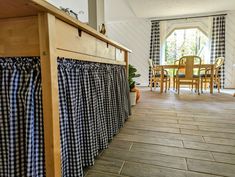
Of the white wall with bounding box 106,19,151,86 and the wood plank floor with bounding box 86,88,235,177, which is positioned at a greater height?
the white wall with bounding box 106,19,151,86

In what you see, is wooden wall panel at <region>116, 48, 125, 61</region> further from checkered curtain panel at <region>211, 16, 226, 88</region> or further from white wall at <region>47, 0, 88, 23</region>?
checkered curtain panel at <region>211, 16, 226, 88</region>

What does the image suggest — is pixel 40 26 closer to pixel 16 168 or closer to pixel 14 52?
pixel 14 52

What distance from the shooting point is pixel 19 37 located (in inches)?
28.5

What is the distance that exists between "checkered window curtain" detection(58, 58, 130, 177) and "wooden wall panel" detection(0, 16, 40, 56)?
14 cm

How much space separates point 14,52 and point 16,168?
501mm

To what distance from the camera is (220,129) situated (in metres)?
1.66

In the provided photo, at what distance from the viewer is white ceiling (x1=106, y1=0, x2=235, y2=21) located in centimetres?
432

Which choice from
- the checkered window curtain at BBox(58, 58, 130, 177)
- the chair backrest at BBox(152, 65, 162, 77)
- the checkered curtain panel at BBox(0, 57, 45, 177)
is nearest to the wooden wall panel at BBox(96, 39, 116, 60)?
the checkered window curtain at BBox(58, 58, 130, 177)

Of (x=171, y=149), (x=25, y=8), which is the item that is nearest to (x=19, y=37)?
(x=25, y=8)

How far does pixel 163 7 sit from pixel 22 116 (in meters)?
Answer: 4.86

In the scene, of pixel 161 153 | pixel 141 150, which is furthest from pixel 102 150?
pixel 161 153

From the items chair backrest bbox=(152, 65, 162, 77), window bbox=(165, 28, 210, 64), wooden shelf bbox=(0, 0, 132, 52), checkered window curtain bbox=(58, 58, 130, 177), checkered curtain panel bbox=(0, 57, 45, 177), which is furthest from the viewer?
window bbox=(165, 28, 210, 64)

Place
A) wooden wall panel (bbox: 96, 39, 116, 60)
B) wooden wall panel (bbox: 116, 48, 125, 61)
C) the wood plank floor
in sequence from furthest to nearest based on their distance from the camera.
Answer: wooden wall panel (bbox: 116, 48, 125, 61) → wooden wall panel (bbox: 96, 39, 116, 60) → the wood plank floor

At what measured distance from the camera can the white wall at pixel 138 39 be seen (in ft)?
19.3
